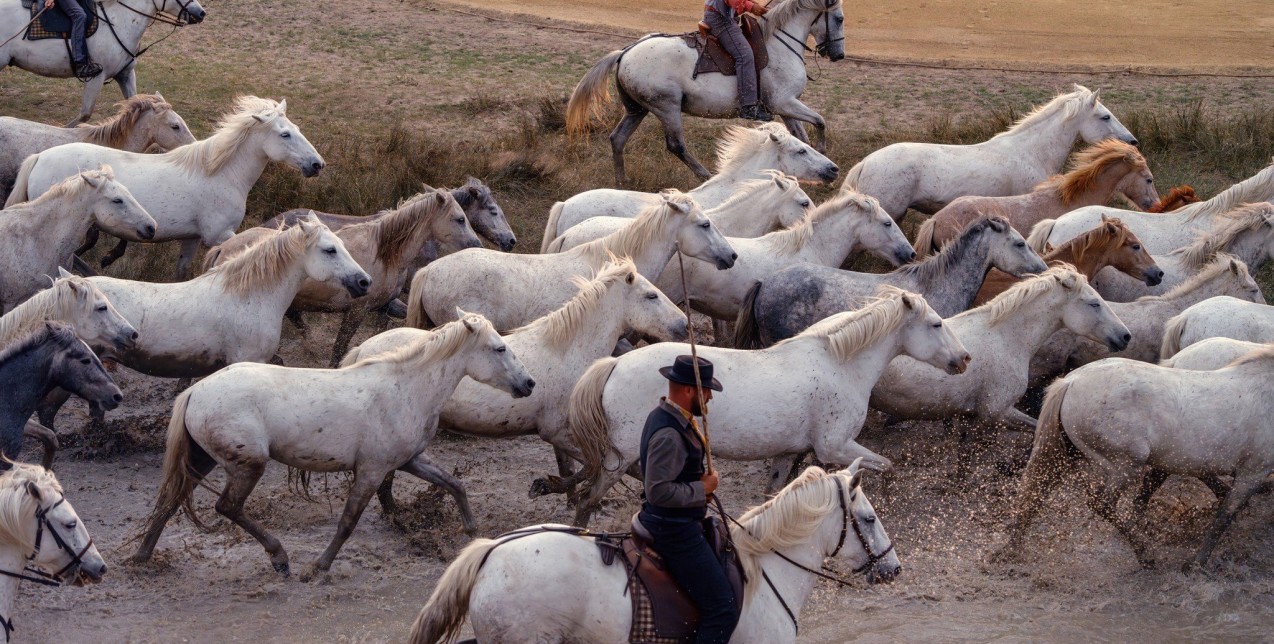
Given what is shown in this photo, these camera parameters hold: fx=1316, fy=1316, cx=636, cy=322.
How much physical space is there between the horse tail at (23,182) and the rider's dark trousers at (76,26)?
2727 millimetres

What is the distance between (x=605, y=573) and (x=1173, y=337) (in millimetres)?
5453

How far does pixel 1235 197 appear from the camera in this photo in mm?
10914

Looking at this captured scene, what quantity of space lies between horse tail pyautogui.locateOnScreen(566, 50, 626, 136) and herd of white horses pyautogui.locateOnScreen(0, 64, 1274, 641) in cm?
274

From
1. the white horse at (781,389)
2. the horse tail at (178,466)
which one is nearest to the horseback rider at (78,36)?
the horse tail at (178,466)

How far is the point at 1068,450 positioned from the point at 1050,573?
742 mm

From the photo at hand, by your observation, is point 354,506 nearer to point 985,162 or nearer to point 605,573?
point 605,573

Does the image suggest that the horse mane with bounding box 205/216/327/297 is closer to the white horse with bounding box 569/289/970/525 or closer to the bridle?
the white horse with bounding box 569/289/970/525

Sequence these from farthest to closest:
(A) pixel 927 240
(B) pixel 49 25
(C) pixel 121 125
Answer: (B) pixel 49 25, (C) pixel 121 125, (A) pixel 927 240

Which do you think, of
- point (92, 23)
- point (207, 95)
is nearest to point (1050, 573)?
point (92, 23)

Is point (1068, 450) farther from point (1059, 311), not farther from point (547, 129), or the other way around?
point (547, 129)

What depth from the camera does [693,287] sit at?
393 inches

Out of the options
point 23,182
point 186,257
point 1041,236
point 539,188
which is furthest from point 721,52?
point 23,182

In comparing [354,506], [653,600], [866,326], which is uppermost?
[866,326]

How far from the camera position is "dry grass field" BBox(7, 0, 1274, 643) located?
724cm
